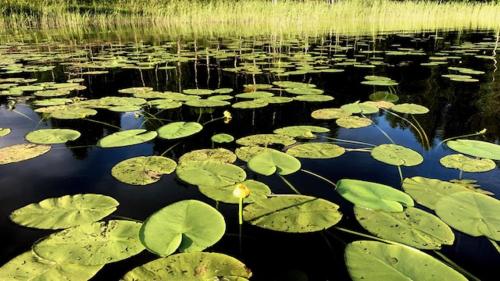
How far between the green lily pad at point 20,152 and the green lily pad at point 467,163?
2.43 meters

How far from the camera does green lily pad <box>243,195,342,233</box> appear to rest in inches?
54.1

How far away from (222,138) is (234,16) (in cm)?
1269

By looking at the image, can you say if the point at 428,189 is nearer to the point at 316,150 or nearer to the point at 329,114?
the point at 316,150

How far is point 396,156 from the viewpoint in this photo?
78.8 inches

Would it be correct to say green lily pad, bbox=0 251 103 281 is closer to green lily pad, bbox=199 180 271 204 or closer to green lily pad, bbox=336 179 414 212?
green lily pad, bbox=199 180 271 204

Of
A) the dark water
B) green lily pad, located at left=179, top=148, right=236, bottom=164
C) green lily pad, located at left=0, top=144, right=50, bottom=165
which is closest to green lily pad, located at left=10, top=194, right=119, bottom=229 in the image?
the dark water

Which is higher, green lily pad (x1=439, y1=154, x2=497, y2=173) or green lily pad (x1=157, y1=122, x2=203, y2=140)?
green lily pad (x1=157, y1=122, x2=203, y2=140)

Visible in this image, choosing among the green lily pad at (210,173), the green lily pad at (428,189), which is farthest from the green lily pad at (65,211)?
the green lily pad at (428,189)

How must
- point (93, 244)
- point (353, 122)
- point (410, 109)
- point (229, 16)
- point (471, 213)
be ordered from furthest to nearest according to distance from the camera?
1. point (229, 16)
2. point (410, 109)
3. point (353, 122)
4. point (471, 213)
5. point (93, 244)

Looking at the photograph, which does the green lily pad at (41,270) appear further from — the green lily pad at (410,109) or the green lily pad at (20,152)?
the green lily pad at (410,109)

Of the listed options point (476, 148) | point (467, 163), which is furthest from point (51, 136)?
point (476, 148)

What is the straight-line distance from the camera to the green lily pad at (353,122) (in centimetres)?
256

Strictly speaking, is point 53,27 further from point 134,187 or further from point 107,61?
point 134,187

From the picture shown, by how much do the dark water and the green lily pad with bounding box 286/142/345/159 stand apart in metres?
0.04
